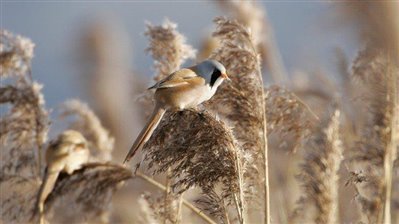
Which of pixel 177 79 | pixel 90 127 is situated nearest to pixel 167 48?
pixel 177 79

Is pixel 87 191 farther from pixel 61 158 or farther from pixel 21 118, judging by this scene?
pixel 21 118

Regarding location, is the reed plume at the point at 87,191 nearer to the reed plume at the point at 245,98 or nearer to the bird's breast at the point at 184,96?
the bird's breast at the point at 184,96

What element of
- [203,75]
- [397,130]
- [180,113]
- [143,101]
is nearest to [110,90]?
[143,101]

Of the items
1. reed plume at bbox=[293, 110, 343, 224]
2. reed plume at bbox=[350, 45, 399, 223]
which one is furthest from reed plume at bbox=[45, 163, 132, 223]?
reed plume at bbox=[350, 45, 399, 223]

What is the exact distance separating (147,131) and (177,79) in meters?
0.46

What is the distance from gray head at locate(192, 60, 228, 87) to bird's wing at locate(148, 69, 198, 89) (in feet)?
0.18

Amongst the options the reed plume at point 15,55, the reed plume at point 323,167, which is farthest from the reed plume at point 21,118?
the reed plume at point 323,167

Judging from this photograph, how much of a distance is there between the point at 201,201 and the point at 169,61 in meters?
1.56

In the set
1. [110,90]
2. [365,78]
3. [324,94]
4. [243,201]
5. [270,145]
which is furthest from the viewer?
[110,90]

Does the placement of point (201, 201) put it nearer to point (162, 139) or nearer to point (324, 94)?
point (162, 139)

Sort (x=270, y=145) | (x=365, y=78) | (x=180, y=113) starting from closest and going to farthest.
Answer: (x=180, y=113) < (x=365, y=78) < (x=270, y=145)

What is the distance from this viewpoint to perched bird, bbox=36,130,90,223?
4.61 meters

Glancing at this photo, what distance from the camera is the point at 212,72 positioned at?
4.28m

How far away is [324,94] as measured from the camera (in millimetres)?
5535
